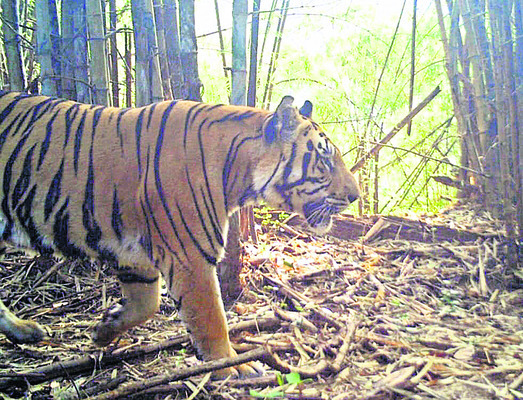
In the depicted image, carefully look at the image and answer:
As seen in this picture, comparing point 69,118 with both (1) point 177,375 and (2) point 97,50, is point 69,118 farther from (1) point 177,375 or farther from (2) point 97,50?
(1) point 177,375

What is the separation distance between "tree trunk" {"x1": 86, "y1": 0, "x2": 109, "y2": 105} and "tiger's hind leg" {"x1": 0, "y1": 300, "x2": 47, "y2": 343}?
1.55 m

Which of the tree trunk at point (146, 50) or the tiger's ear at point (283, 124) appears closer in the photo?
the tiger's ear at point (283, 124)

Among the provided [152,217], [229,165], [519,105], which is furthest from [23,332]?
[519,105]

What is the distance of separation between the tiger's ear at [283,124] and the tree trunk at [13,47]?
2312mm

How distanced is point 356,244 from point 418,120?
3.98 metres

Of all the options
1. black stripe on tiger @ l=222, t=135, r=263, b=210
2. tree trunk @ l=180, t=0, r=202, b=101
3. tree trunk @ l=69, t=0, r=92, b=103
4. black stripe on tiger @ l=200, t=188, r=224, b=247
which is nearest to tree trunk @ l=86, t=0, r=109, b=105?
tree trunk @ l=69, t=0, r=92, b=103

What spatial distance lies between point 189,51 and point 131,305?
1.72 meters

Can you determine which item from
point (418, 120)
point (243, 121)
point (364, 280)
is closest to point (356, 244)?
point (364, 280)

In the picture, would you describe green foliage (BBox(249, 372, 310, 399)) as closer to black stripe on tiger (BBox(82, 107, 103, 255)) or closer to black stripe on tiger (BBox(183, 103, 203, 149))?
black stripe on tiger (BBox(82, 107, 103, 255))

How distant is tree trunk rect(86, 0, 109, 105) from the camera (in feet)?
11.3

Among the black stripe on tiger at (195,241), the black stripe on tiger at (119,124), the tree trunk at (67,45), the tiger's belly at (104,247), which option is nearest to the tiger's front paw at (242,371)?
the black stripe on tiger at (195,241)

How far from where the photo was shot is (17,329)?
2934 millimetres

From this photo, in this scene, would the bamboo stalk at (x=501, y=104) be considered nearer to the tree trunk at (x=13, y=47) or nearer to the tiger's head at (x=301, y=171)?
the tiger's head at (x=301, y=171)

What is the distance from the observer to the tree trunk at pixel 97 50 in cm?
346
